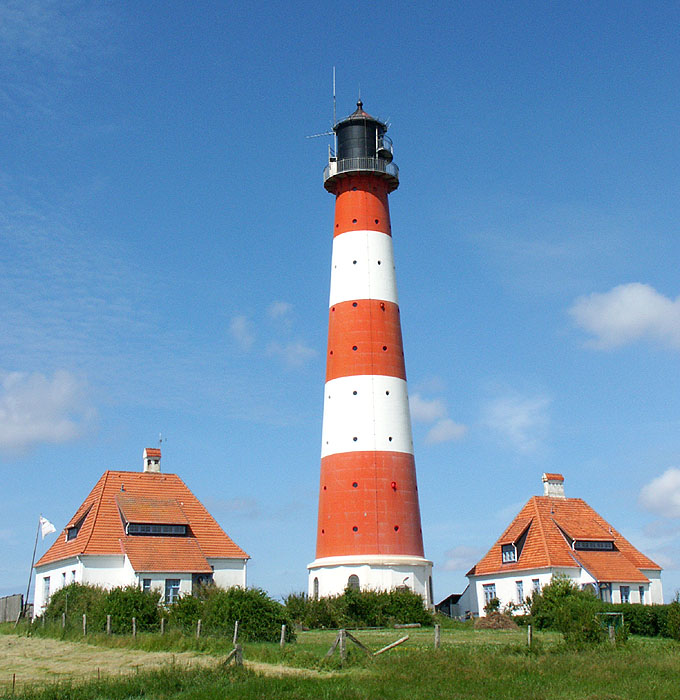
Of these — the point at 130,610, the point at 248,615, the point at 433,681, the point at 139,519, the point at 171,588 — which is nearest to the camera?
the point at 433,681

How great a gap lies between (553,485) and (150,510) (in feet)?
71.7

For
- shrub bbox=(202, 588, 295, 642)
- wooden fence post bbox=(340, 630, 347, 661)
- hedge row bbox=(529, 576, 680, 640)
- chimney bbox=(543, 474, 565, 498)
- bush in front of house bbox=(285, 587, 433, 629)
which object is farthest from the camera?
chimney bbox=(543, 474, 565, 498)

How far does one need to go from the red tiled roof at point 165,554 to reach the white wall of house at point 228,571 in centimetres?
86

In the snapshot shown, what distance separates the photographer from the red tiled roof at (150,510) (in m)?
43.4

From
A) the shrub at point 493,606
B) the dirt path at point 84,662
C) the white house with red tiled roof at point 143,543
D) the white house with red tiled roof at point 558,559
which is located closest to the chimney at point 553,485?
the white house with red tiled roof at point 558,559

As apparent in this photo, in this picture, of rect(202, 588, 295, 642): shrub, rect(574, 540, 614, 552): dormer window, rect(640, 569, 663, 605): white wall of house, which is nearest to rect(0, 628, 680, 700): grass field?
rect(202, 588, 295, 642): shrub

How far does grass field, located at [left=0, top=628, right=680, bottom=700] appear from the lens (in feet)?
63.3

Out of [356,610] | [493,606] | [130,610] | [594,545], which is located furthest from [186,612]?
[594,545]

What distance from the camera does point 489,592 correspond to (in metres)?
47.8

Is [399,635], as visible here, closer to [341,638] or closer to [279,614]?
[279,614]

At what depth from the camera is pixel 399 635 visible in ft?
110

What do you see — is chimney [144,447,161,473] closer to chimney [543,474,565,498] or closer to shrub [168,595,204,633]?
shrub [168,595,204,633]

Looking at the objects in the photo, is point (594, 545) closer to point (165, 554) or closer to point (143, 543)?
point (165, 554)

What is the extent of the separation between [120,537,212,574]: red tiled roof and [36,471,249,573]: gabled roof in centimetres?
5
